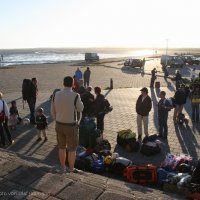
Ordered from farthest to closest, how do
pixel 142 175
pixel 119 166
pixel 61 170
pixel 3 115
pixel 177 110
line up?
pixel 177 110
pixel 3 115
pixel 119 166
pixel 142 175
pixel 61 170

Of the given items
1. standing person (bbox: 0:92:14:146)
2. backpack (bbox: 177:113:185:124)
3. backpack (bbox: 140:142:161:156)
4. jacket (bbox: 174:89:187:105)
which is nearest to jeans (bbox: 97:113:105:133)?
backpack (bbox: 140:142:161:156)

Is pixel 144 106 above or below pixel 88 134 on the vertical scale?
above

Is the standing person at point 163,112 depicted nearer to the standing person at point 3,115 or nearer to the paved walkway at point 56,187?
the paved walkway at point 56,187

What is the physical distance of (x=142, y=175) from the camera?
694cm

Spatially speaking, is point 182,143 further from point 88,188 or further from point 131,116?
point 88,188

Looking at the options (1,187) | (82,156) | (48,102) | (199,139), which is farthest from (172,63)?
(1,187)

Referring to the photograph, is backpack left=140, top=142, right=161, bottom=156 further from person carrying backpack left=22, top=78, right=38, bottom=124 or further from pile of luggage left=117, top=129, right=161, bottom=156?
person carrying backpack left=22, top=78, right=38, bottom=124

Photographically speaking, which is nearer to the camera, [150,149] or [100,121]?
[150,149]

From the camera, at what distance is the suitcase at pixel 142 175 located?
6902mm

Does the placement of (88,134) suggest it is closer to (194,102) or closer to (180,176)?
(180,176)

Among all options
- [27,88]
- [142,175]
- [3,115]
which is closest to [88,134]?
[3,115]

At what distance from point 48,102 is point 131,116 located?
5083mm

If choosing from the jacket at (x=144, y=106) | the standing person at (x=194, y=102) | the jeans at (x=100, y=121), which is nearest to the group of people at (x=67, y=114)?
the jeans at (x=100, y=121)

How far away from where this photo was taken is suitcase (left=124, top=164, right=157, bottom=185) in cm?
690
